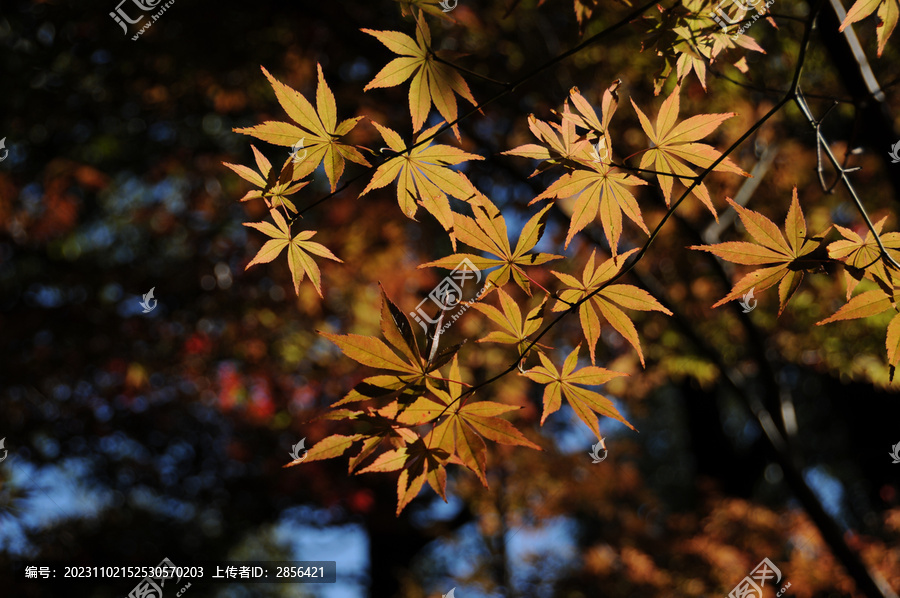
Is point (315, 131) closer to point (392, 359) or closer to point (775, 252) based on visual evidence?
point (392, 359)

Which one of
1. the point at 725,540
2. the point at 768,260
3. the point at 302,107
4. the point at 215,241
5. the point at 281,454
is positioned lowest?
the point at 725,540

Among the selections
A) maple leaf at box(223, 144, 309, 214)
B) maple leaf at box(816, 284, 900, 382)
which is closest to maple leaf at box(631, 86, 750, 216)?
maple leaf at box(816, 284, 900, 382)

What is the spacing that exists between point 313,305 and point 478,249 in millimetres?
4096

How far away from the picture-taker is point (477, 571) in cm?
532

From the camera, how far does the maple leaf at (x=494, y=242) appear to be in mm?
842

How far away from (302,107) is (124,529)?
6.65 metres

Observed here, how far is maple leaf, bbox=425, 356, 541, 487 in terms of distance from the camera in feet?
2.80

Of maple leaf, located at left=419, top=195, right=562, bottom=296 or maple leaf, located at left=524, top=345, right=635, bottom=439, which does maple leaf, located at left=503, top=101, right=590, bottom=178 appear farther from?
maple leaf, located at left=524, top=345, right=635, bottom=439

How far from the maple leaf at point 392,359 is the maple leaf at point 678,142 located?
49 cm

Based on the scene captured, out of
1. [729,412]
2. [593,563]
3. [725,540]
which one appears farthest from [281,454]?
[729,412]

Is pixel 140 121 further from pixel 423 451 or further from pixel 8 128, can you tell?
pixel 423 451

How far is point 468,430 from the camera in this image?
0.87 meters

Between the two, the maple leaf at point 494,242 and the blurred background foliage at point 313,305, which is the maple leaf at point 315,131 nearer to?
the maple leaf at point 494,242

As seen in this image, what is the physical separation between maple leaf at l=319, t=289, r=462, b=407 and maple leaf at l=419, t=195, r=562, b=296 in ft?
0.37
